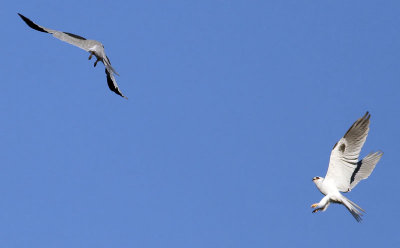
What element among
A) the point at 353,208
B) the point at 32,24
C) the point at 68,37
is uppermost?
the point at 32,24

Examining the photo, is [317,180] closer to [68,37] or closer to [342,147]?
[342,147]

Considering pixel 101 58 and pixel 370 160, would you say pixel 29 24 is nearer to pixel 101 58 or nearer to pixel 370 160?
pixel 101 58

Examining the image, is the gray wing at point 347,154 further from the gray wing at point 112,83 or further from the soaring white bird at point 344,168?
the gray wing at point 112,83

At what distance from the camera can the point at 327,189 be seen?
1081 inches

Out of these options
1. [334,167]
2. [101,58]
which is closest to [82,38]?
[101,58]

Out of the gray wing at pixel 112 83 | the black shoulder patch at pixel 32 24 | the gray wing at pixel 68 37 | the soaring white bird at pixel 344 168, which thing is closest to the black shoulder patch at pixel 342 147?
the soaring white bird at pixel 344 168

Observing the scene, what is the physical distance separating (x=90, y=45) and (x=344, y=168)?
9.32 meters

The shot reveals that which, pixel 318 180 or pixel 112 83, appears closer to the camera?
pixel 318 180

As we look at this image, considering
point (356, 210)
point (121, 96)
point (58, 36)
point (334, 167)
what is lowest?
point (356, 210)

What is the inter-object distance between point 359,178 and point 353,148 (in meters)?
2.11

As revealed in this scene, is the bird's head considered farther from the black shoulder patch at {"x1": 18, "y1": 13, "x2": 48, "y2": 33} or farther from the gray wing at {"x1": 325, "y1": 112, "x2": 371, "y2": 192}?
the black shoulder patch at {"x1": 18, "y1": 13, "x2": 48, "y2": 33}

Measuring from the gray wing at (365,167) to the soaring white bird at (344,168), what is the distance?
467 millimetres

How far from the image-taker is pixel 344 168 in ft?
90.3

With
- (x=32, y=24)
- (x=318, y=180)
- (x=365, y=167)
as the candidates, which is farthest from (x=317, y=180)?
(x=32, y=24)
